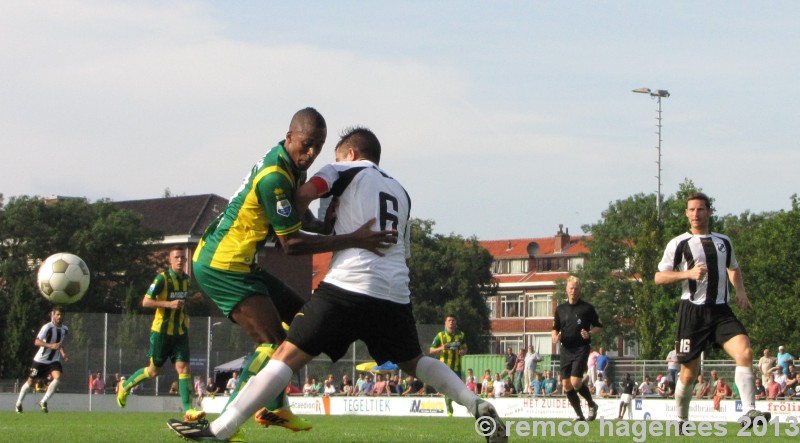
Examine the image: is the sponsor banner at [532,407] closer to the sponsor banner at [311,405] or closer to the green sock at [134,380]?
the sponsor banner at [311,405]

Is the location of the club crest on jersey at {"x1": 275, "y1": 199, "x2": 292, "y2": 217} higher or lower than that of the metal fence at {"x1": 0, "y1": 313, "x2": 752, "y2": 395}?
higher

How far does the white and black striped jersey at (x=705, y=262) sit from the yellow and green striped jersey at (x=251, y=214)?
15.3 ft

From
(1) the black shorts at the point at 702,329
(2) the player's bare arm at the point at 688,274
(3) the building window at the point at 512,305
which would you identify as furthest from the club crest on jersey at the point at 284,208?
(3) the building window at the point at 512,305

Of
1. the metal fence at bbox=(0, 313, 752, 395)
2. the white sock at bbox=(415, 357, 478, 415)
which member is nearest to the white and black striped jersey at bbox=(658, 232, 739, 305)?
the white sock at bbox=(415, 357, 478, 415)

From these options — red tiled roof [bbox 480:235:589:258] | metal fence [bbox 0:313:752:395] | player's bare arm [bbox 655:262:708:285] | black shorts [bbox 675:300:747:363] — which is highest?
red tiled roof [bbox 480:235:589:258]

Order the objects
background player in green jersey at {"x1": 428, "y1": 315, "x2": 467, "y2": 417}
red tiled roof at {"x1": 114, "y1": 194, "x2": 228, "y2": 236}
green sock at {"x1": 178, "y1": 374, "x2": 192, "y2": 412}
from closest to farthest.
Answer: green sock at {"x1": 178, "y1": 374, "x2": 192, "y2": 412} < background player in green jersey at {"x1": 428, "y1": 315, "x2": 467, "y2": 417} < red tiled roof at {"x1": 114, "y1": 194, "x2": 228, "y2": 236}

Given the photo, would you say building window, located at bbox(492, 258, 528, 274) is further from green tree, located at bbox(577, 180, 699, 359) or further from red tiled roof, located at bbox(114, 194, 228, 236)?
red tiled roof, located at bbox(114, 194, 228, 236)

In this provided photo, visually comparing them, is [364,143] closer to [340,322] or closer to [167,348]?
[340,322]

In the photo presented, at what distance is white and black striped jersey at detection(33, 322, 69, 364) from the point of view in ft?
82.4

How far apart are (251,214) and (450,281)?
9508 cm

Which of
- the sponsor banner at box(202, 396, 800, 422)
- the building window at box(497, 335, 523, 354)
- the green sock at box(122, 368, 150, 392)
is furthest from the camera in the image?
the building window at box(497, 335, 523, 354)

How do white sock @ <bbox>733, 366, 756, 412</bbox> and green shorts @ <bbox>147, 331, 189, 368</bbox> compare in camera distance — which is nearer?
white sock @ <bbox>733, 366, 756, 412</bbox>

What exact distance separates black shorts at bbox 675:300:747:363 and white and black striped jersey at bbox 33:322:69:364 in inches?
648

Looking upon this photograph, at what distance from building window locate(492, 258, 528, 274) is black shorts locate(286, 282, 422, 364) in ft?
434
